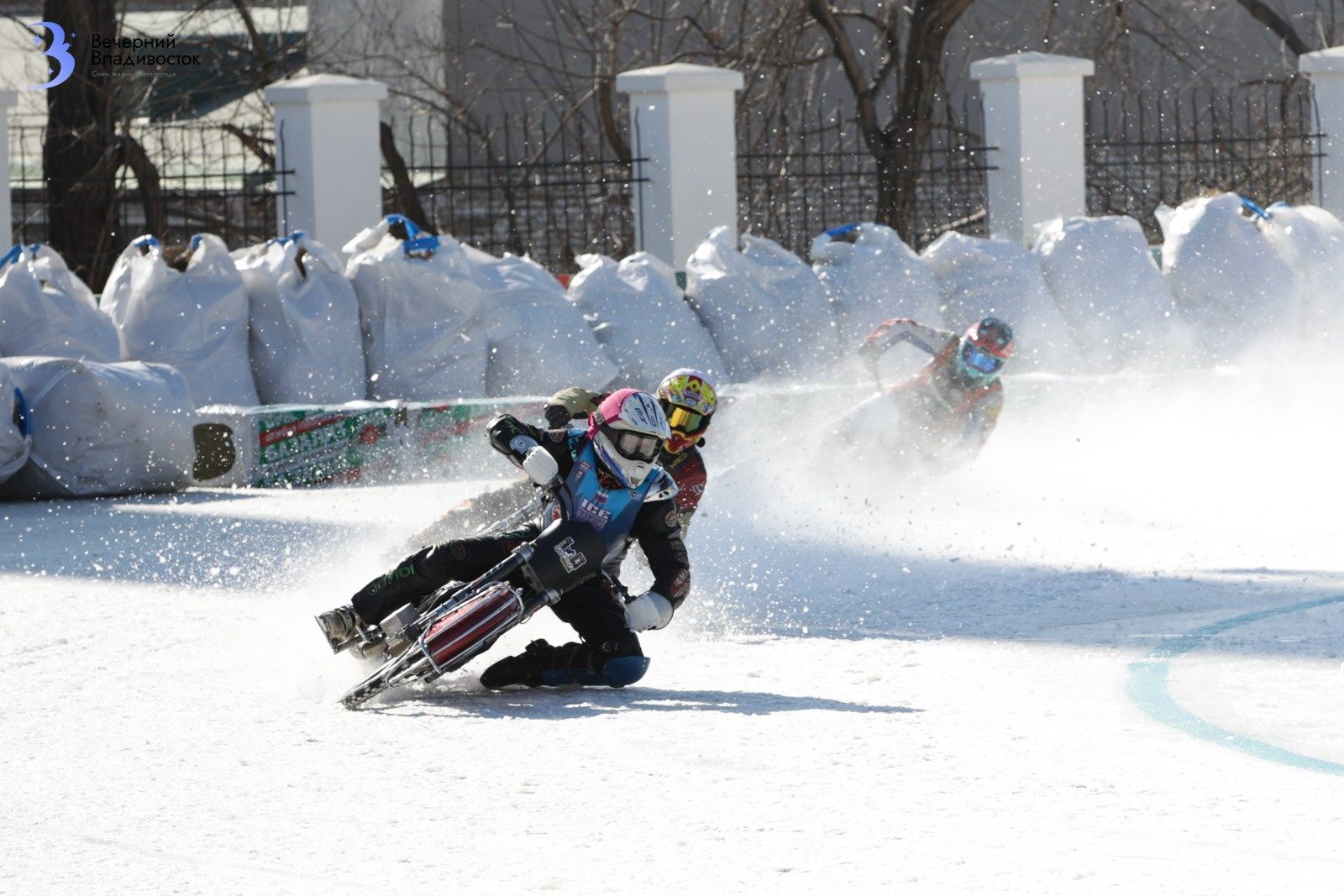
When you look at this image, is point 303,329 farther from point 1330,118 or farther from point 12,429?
point 1330,118

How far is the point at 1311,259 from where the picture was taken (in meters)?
15.2

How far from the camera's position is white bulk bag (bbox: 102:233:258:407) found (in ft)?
41.9

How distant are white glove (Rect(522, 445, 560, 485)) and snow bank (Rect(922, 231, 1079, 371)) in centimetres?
831

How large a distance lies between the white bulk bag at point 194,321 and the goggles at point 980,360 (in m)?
4.34

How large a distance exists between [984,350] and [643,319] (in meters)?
3.10

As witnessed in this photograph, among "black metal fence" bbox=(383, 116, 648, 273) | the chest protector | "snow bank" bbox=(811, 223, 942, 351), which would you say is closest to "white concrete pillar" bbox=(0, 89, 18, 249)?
"black metal fence" bbox=(383, 116, 648, 273)

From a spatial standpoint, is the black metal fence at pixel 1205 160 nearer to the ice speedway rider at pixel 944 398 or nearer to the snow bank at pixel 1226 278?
the snow bank at pixel 1226 278

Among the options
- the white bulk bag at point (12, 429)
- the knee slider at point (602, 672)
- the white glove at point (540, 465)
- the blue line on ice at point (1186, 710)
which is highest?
the white glove at point (540, 465)

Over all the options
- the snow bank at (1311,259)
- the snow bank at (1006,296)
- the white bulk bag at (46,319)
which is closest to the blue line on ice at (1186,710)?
the snow bank at (1006,296)

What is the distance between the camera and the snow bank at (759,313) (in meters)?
13.9

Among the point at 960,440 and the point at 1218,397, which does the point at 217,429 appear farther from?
the point at 1218,397

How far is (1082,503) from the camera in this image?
11125 millimetres

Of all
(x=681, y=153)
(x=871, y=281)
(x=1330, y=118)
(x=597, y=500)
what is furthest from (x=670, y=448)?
(x=1330, y=118)
